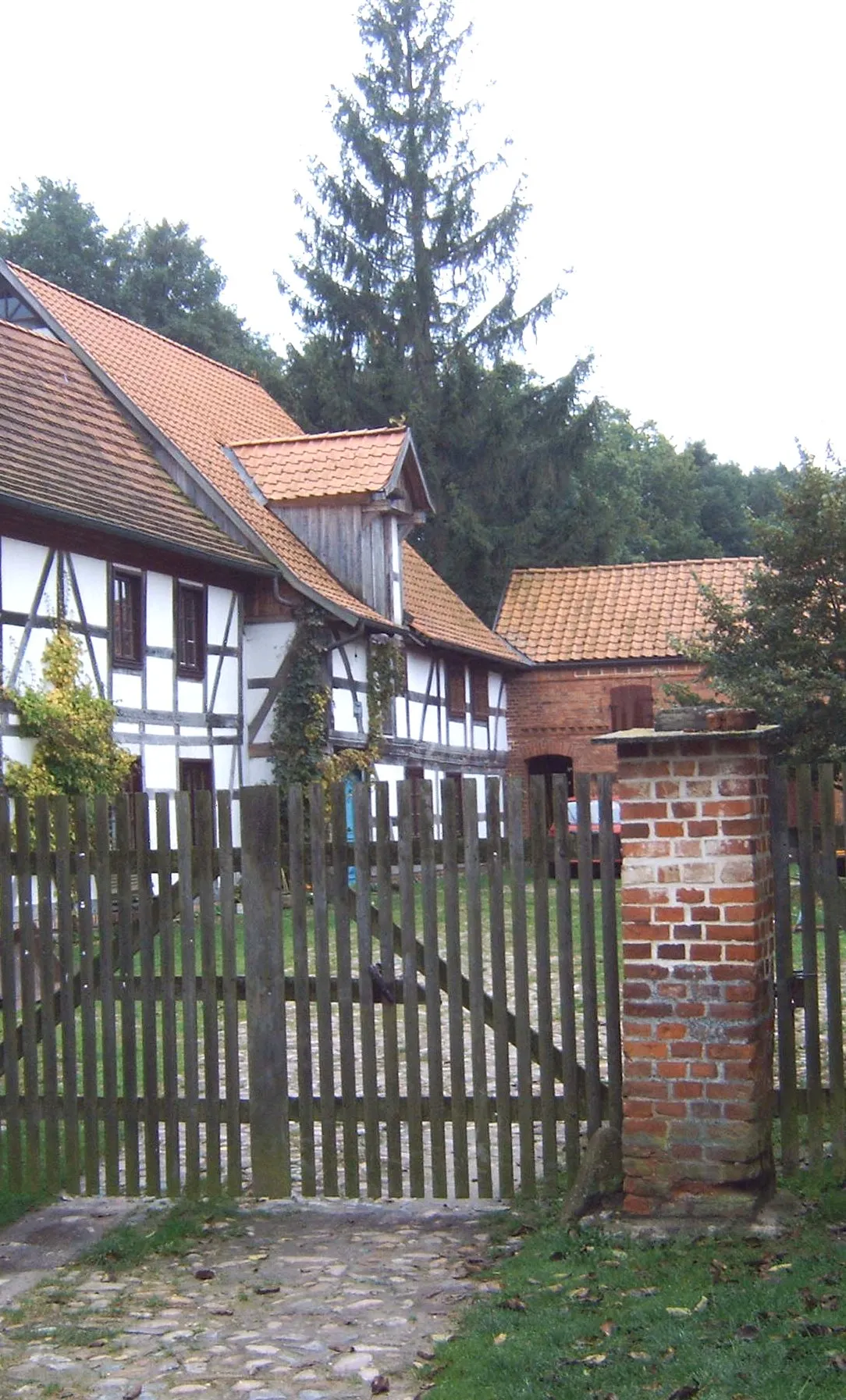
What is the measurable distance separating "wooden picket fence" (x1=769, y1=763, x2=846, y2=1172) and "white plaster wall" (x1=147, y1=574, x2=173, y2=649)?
45.8ft

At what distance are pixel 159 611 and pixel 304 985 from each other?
13497mm

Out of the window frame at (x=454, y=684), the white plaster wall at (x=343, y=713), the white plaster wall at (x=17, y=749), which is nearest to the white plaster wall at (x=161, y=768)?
the white plaster wall at (x=17, y=749)

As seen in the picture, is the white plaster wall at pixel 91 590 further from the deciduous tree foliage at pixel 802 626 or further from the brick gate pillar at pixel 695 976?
the brick gate pillar at pixel 695 976

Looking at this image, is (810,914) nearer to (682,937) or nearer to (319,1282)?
(682,937)

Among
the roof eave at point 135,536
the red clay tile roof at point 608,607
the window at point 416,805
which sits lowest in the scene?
the window at point 416,805

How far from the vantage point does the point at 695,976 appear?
519 cm

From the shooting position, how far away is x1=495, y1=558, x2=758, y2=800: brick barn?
1203 inches

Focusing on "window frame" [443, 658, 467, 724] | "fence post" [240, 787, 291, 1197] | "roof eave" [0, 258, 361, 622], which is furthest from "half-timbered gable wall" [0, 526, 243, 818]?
"fence post" [240, 787, 291, 1197]

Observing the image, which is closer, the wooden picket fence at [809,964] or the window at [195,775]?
the wooden picket fence at [809,964]

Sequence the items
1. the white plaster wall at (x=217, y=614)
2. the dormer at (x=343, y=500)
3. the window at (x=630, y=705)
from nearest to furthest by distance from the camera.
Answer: the white plaster wall at (x=217, y=614) → the dormer at (x=343, y=500) → the window at (x=630, y=705)

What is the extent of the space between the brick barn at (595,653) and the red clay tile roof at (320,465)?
859 cm

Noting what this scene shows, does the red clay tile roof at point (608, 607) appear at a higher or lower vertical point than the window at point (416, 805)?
higher

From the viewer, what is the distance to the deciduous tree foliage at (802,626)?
63.6 ft

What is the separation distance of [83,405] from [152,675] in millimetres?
3989
